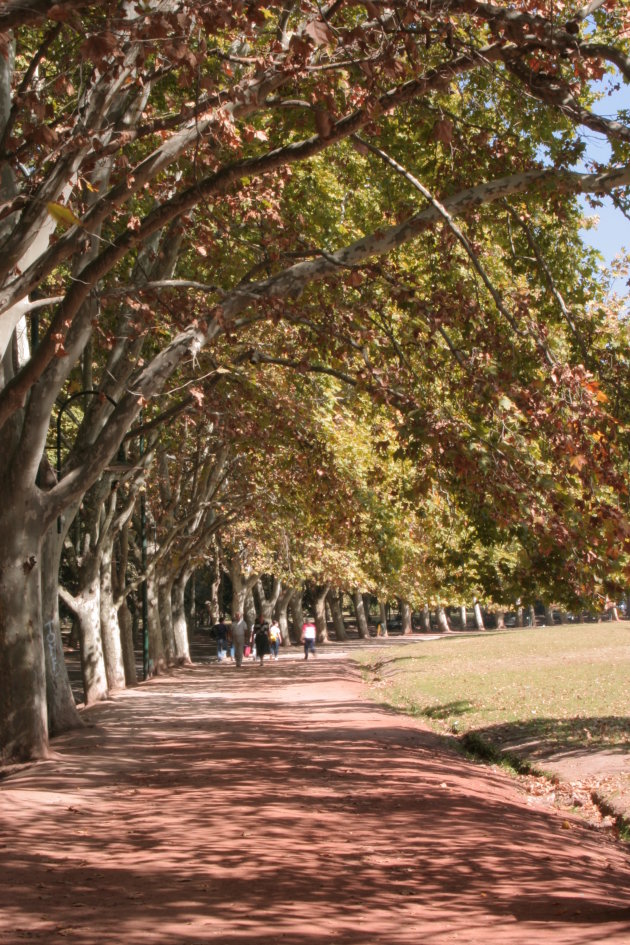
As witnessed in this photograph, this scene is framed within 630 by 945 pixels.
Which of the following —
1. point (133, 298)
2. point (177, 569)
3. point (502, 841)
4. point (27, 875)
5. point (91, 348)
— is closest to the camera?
point (27, 875)

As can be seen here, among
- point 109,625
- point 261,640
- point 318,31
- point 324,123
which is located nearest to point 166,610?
point 261,640

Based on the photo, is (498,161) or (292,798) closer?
(292,798)

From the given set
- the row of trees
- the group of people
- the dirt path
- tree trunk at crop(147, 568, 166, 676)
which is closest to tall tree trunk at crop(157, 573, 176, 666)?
tree trunk at crop(147, 568, 166, 676)

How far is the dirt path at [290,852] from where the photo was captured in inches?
235

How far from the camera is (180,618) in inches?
1581

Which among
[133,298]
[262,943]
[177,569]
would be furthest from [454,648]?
[262,943]

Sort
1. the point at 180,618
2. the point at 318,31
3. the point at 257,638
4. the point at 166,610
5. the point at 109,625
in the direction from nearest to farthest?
1. the point at 318,31
2. the point at 109,625
3. the point at 166,610
4. the point at 257,638
5. the point at 180,618

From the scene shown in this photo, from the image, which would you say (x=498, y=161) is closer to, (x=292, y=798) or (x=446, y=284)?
(x=446, y=284)

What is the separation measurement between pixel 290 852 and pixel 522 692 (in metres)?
16.9

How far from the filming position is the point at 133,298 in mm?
A: 14641

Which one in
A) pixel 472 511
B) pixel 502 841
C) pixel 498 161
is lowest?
pixel 502 841

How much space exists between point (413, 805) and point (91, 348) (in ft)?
38.3

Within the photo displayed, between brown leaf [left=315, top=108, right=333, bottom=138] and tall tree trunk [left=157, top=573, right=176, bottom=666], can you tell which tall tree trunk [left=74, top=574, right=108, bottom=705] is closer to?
tall tree trunk [left=157, top=573, right=176, bottom=666]

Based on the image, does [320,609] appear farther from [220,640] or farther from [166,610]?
[166,610]
